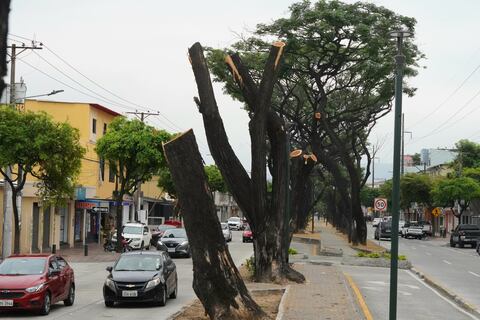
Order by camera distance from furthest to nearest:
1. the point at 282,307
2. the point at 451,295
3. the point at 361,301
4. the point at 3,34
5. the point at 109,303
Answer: the point at 451,295, the point at 361,301, the point at 109,303, the point at 282,307, the point at 3,34

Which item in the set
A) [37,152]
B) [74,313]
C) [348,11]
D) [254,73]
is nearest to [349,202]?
[254,73]

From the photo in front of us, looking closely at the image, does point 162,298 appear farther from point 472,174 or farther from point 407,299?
point 472,174

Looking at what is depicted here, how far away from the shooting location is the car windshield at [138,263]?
18188mm

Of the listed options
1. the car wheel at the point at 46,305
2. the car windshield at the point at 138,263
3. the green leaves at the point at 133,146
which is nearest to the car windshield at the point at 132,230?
the green leaves at the point at 133,146

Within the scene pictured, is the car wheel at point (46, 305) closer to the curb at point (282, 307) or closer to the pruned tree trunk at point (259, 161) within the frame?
the pruned tree trunk at point (259, 161)

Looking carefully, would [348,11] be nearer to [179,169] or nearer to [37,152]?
[37,152]

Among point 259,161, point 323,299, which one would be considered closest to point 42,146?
point 259,161

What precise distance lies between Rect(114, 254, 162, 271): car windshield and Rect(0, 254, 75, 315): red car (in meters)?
1.32

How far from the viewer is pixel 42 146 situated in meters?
27.1

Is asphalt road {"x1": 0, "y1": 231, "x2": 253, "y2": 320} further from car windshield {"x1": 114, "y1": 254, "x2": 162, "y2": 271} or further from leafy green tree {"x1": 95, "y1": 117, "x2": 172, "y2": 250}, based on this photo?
leafy green tree {"x1": 95, "y1": 117, "x2": 172, "y2": 250}

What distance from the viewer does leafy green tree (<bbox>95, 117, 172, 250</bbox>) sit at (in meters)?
36.7

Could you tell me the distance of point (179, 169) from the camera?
12.7 m

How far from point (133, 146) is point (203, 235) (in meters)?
24.6

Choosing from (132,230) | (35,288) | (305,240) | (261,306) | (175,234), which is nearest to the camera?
(35,288)
